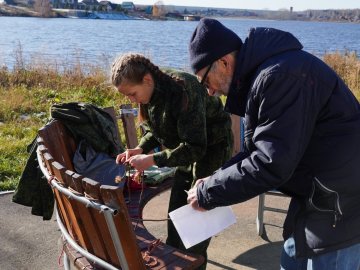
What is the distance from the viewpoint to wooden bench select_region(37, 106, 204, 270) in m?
2.00

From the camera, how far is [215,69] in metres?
2.00

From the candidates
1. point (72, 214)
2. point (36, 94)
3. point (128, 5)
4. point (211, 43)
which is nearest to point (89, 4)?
point (128, 5)

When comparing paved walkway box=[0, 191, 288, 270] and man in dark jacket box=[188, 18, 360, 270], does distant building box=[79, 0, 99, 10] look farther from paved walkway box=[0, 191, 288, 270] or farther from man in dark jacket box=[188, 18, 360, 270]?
man in dark jacket box=[188, 18, 360, 270]

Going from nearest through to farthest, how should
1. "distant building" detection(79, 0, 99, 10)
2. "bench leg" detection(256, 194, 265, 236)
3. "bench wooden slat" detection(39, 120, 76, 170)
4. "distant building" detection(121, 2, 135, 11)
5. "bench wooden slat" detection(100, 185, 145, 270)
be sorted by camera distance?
"bench wooden slat" detection(100, 185, 145, 270) → "bench wooden slat" detection(39, 120, 76, 170) → "bench leg" detection(256, 194, 265, 236) → "distant building" detection(79, 0, 99, 10) → "distant building" detection(121, 2, 135, 11)

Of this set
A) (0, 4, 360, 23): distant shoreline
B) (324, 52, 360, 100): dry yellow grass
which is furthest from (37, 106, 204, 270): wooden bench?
(0, 4, 360, 23): distant shoreline

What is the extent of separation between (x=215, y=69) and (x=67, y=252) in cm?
128

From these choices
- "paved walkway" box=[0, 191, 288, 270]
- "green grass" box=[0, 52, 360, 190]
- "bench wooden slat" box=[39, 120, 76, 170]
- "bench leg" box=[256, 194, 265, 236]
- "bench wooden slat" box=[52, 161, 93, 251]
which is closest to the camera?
"bench wooden slat" box=[52, 161, 93, 251]

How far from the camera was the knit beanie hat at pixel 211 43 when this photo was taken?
1.95 m

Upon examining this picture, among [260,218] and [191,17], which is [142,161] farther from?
[191,17]

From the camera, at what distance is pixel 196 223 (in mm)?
2176

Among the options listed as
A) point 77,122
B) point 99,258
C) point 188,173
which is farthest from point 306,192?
point 77,122

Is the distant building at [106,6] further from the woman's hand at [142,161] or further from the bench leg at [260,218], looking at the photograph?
the woman's hand at [142,161]

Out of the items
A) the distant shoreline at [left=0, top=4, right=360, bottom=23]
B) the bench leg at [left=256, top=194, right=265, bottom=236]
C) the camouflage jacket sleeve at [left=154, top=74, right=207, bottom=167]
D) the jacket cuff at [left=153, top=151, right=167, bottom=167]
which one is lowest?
the distant shoreline at [left=0, top=4, right=360, bottom=23]

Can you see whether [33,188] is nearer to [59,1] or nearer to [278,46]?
[278,46]
